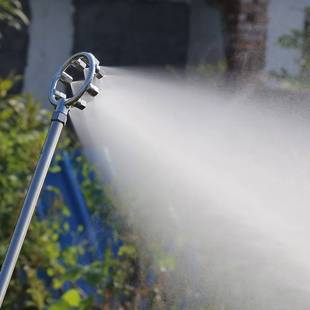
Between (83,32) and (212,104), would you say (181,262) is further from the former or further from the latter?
(83,32)

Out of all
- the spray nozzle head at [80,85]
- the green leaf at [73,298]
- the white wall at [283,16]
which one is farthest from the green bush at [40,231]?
the white wall at [283,16]

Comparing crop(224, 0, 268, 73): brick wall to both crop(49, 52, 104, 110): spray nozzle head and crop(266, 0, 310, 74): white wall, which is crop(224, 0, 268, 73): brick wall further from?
crop(49, 52, 104, 110): spray nozzle head

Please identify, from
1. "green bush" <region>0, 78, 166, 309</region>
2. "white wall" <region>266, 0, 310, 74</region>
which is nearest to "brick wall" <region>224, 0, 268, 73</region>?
"white wall" <region>266, 0, 310, 74</region>

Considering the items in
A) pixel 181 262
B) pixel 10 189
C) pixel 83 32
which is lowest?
pixel 83 32

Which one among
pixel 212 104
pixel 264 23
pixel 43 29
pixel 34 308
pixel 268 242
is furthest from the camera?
pixel 43 29

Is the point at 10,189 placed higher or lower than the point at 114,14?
higher

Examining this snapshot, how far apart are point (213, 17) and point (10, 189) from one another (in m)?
3.82

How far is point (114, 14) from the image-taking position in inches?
294

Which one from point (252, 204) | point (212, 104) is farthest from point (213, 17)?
point (252, 204)

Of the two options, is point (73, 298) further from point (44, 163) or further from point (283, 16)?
point (283, 16)

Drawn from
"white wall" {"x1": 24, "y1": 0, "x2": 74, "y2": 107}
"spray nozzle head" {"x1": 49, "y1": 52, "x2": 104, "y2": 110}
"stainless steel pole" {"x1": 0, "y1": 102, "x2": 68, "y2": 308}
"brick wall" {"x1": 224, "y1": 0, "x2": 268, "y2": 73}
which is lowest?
"white wall" {"x1": 24, "y1": 0, "x2": 74, "y2": 107}

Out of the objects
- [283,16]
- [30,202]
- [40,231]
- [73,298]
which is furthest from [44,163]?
[283,16]

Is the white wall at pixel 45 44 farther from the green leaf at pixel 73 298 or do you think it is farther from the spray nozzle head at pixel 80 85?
the spray nozzle head at pixel 80 85

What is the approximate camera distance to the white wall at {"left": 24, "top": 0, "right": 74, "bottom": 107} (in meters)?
→ 7.31
